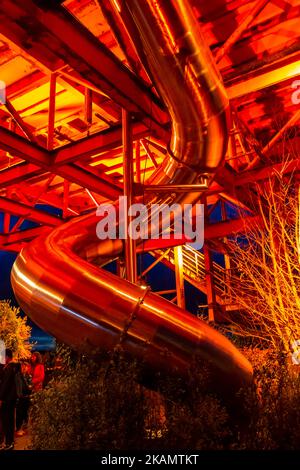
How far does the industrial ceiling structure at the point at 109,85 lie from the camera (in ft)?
10.8

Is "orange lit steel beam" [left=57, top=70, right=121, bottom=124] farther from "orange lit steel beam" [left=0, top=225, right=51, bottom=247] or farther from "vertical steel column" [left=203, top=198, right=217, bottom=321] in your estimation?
"vertical steel column" [left=203, top=198, right=217, bottom=321]

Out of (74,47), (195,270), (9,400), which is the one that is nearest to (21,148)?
(74,47)

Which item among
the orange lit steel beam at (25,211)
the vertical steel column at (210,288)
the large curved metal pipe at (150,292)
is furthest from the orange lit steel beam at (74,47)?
the vertical steel column at (210,288)

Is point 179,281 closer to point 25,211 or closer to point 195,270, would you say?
point 195,270

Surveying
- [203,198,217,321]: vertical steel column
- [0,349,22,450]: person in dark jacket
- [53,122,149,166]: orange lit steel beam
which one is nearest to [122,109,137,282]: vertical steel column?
[53,122,149,166]: orange lit steel beam

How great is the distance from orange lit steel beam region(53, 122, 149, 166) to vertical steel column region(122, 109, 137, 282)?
35 centimetres

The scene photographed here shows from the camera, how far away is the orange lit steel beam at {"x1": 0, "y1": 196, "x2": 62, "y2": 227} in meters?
7.15

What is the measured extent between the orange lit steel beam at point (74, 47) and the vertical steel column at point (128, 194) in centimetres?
24

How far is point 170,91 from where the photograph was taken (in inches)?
117

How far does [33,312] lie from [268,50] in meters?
4.35

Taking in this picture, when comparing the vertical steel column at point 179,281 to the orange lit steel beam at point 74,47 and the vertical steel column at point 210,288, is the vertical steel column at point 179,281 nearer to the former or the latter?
the vertical steel column at point 210,288

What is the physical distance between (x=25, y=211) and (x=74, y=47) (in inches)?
187

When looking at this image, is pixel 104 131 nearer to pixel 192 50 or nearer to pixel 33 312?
pixel 192 50
